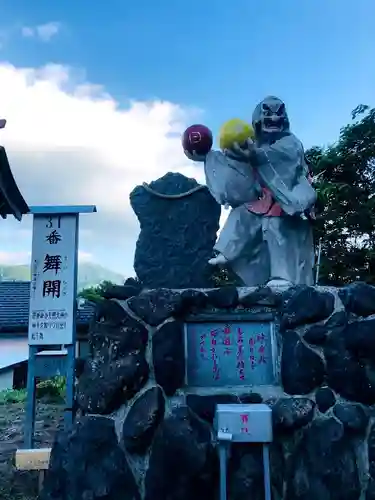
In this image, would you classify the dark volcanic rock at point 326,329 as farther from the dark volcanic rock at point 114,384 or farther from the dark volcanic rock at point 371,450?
the dark volcanic rock at point 114,384

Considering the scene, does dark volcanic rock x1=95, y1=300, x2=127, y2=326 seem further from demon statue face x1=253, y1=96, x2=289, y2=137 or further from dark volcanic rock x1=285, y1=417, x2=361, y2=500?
demon statue face x1=253, y1=96, x2=289, y2=137

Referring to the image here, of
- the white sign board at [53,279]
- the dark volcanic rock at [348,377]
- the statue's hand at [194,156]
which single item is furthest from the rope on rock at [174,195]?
the dark volcanic rock at [348,377]

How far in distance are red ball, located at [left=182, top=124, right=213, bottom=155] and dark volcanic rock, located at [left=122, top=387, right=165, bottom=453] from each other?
2.27 meters

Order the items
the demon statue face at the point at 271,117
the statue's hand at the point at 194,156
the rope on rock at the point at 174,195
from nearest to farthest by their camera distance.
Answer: the demon statue face at the point at 271,117 → the rope on rock at the point at 174,195 → the statue's hand at the point at 194,156

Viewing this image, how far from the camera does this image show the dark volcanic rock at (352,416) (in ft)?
11.1

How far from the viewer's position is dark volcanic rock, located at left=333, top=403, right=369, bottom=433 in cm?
338

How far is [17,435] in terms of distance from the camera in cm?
743

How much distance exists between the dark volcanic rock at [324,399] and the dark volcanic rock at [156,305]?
121cm

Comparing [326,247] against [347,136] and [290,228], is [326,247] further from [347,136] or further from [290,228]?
[290,228]

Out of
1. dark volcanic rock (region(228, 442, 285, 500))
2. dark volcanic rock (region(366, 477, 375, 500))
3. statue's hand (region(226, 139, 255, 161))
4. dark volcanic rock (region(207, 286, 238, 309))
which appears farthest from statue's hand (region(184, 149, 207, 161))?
dark volcanic rock (region(366, 477, 375, 500))

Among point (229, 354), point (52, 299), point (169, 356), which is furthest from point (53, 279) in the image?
point (229, 354)

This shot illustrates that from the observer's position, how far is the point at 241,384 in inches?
141

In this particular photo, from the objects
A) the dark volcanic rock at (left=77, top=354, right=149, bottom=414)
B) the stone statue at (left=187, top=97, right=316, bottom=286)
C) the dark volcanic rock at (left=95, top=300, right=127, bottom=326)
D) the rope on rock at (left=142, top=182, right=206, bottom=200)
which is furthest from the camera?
the rope on rock at (left=142, top=182, right=206, bottom=200)

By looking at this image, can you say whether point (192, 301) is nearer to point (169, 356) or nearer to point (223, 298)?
point (223, 298)
